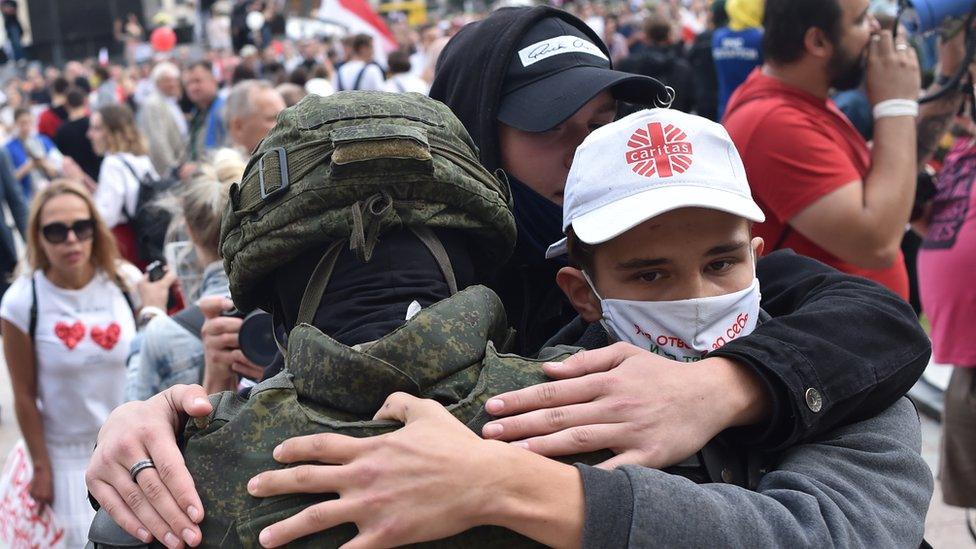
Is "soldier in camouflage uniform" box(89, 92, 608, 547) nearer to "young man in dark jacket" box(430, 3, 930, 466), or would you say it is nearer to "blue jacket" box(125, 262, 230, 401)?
"young man in dark jacket" box(430, 3, 930, 466)

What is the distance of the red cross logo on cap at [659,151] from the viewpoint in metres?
1.71

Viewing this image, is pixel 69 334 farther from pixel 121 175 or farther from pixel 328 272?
pixel 328 272

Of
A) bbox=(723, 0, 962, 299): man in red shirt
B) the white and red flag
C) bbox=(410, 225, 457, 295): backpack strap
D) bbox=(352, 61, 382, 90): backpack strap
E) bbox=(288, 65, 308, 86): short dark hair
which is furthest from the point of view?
bbox=(352, 61, 382, 90): backpack strap

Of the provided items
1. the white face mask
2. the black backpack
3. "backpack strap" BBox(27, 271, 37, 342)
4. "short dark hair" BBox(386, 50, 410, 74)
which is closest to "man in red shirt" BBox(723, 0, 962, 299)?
the white face mask

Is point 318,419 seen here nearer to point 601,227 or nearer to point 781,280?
point 601,227

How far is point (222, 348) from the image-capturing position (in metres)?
2.80

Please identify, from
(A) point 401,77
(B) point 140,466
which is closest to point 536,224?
(B) point 140,466

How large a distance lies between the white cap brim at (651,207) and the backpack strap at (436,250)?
229 mm

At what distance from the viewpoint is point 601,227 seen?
5.59ft

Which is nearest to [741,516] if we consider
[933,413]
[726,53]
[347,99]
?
[347,99]

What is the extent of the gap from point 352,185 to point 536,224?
0.74 metres

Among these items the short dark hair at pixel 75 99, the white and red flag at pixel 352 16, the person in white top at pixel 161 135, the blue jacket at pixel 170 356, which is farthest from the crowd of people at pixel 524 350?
the short dark hair at pixel 75 99

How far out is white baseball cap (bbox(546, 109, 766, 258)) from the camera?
1.68m

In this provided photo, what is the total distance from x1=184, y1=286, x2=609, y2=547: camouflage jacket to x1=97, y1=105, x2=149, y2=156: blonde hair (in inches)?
265
